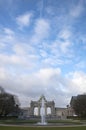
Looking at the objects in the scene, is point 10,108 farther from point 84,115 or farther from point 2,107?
point 84,115

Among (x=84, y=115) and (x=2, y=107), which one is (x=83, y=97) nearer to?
(x=84, y=115)

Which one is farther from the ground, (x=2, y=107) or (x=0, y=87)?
(x=0, y=87)

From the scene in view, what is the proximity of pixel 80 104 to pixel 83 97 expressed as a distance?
11.3 ft

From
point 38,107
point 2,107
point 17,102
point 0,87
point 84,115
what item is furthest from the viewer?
point 38,107

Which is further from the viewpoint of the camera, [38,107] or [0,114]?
[38,107]


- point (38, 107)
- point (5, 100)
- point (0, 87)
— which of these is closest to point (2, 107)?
point (5, 100)

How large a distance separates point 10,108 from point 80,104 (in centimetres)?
3161

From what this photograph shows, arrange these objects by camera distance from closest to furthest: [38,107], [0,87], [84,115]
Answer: [0,87], [84,115], [38,107]

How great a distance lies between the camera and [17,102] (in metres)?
137

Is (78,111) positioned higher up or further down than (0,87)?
further down

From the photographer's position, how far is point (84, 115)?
121750 millimetres

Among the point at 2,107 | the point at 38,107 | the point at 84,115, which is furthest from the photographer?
the point at 38,107

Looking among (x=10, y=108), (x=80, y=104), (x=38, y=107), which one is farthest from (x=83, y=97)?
(x=38, y=107)

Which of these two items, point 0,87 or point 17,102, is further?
point 17,102
